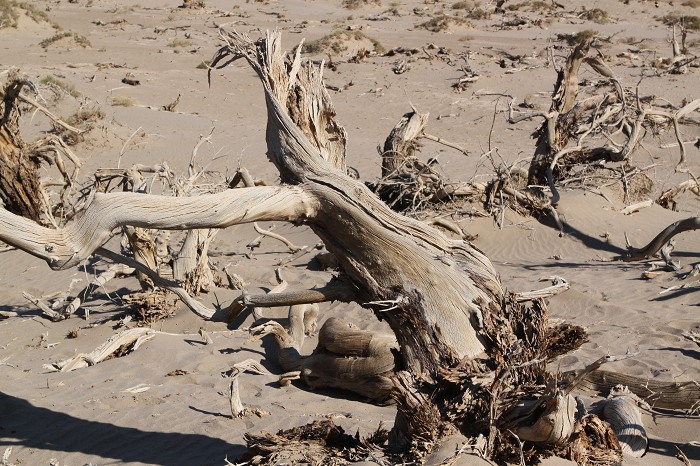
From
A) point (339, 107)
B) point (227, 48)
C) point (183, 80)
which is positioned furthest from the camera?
point (183, 80)

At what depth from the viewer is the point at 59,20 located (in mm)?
32406

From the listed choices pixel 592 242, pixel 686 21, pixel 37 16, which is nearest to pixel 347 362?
pixel 592 242

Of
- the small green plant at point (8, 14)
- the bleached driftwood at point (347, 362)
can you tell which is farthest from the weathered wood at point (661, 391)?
the small green plant at point (8, 14)

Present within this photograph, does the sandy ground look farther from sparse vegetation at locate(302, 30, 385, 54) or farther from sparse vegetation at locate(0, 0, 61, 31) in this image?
sparse vegetation at locate(0, 0, 61, 31)

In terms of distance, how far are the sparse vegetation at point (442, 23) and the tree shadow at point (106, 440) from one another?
24781 mm

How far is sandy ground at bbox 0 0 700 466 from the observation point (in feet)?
17.5

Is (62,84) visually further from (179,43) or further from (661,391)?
(661,391)

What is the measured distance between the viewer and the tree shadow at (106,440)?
16.0 ft

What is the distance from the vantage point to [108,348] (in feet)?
22.4

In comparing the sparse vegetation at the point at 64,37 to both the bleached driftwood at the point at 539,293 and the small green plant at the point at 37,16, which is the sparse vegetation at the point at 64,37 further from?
the bleached driftwood at the point at 539,293

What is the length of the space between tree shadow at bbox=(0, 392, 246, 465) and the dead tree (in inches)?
45.1

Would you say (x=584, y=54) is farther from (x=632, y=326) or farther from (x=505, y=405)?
(x=505, y=405)

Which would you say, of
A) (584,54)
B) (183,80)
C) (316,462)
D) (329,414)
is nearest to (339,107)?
(183,80)

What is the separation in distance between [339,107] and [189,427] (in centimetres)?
1479
